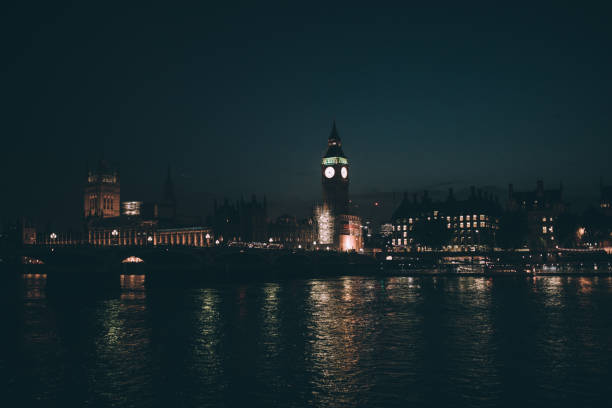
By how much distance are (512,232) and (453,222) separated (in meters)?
39.6

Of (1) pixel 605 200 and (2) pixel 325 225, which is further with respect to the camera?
(2) pixel 325 225

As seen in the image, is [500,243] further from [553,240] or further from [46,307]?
[46,307]

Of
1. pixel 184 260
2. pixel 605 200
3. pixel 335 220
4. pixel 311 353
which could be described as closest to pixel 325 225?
pixel 335 220

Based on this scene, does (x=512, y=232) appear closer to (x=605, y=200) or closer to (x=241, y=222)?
(x=605, y=200)

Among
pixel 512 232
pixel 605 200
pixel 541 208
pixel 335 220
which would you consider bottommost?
pixel 512 232

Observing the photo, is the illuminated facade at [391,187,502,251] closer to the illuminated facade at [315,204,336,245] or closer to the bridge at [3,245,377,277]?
the illuminated facade at [315,204,336,245]

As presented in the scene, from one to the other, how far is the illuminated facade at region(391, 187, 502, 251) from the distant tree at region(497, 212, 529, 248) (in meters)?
11.0

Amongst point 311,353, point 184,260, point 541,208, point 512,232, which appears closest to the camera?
point 311,353

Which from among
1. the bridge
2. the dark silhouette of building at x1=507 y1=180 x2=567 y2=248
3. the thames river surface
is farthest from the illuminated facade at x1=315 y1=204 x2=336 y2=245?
the thames river surface

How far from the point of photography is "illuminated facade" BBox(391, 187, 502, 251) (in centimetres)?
15980

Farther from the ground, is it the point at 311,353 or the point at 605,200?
the point at 605,200

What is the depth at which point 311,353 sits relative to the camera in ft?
106

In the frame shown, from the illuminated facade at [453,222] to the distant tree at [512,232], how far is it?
11010 millimetres

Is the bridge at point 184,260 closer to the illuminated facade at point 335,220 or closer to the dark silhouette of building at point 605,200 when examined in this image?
the illuminated facade at point 335,220
